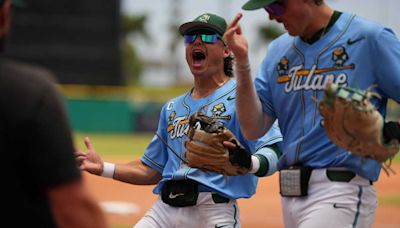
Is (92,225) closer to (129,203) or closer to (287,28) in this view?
(287,28)

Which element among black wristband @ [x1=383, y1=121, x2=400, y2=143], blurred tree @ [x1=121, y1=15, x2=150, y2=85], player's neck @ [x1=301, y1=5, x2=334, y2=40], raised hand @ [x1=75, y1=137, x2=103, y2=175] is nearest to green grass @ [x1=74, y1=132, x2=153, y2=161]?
raised hand @ [x1=75, y1=137, x2=103, y2=175]

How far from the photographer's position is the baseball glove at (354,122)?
13.4 ft

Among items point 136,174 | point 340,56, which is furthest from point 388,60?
point 136,174

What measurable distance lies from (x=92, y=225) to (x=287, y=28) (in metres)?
2.08

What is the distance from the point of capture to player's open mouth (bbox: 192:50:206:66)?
18.4 feet

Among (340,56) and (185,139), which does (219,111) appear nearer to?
(185,139)

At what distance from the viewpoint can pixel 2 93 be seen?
2742 millimetres

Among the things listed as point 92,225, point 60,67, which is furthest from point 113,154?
point 92,225

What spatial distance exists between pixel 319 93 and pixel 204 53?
1.21 m

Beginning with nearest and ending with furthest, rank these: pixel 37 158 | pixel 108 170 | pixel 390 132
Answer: pixel 37 158 → pixel 390 132 → pixel 108 170

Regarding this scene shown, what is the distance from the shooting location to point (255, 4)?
4.66m

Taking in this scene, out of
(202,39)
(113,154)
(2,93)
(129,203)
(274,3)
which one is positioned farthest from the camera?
(113,154)

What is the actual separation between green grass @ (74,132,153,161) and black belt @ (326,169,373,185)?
1744 centimetres

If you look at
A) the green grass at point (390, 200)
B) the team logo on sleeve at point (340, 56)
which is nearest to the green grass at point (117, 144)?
the green grass at point (390, 200)
